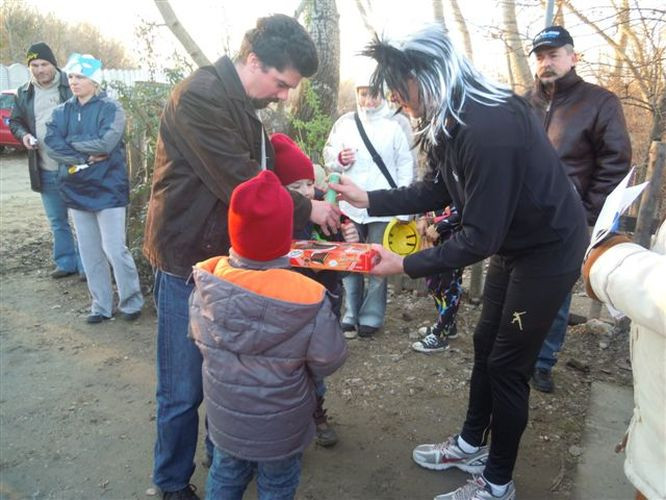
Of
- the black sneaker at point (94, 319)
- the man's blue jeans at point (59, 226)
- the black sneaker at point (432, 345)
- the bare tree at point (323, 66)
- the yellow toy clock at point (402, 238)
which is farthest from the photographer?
the bare tree at point (323, 66)

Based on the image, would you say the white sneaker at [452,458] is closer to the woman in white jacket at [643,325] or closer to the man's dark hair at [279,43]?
the woman in white jacket at [643,325]

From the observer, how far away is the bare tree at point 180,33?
21.2 feet

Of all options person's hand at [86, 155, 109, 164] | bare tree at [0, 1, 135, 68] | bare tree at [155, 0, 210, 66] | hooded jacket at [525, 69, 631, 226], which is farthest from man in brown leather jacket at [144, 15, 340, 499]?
bare tree at [0, 1, 135, 68]

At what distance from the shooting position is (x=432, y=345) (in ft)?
13.6

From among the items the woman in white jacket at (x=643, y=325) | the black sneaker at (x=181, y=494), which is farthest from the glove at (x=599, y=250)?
the black sneaker at (x=181, y=494)

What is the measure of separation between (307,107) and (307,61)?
12.2 ft

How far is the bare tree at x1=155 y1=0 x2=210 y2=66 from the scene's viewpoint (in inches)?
254

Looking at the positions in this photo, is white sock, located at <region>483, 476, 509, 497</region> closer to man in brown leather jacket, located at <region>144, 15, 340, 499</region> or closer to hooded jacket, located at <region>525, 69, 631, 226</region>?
man in brown leather jacket, located at <region>144, 15, 340, 499</region>

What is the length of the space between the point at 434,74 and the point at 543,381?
2390 mm

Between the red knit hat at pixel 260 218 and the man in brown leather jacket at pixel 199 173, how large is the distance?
0.31 m

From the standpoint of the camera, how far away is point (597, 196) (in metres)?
3.39

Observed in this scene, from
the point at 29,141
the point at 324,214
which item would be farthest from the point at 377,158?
the point at 29,141

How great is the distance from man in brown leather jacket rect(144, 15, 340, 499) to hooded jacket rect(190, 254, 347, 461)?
32 cm

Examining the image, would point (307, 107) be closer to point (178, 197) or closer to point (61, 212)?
point (61, 212)
